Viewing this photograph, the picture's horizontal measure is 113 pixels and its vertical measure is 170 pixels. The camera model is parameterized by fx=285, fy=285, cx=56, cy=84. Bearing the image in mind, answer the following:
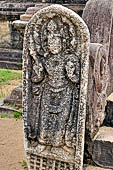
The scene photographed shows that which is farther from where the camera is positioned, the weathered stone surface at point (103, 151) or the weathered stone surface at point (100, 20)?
the weathered stone surface at point (100, 20)

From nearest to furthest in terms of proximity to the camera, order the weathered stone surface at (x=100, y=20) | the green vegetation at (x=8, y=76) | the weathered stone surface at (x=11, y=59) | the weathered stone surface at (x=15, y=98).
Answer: the weathered stone surface at (x=100, y=20)
the weathered stone surface at (x=15, y=98)
the green vegetation at (x=8, y=76)
the weathered stone surface at (x=11, y=59)

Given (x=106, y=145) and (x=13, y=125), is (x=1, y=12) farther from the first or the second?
(x=106, y=145)

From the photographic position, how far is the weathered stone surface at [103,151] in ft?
9.47

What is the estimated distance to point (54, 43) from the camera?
248cm

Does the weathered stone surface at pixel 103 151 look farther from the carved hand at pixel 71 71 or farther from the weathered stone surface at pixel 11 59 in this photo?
the weathered stone surface at pixel 11 59

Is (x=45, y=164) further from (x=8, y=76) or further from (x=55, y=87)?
(x=8, y=76)

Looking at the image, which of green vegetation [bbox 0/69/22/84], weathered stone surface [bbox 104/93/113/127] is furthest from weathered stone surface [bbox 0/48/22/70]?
weathered stone surface [bbox 104/93/113/127]

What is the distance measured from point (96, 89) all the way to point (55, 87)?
0.46m

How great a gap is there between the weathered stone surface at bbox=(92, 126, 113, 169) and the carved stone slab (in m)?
0.37

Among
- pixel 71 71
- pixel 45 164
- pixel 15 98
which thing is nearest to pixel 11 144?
pixel 45 164

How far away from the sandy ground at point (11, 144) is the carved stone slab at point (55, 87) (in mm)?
832

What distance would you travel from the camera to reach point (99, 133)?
304 centimetres

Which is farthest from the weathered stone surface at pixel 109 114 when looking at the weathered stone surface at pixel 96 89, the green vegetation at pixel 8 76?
the green vegetation at pixel 8 76

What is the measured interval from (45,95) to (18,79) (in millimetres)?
4911
